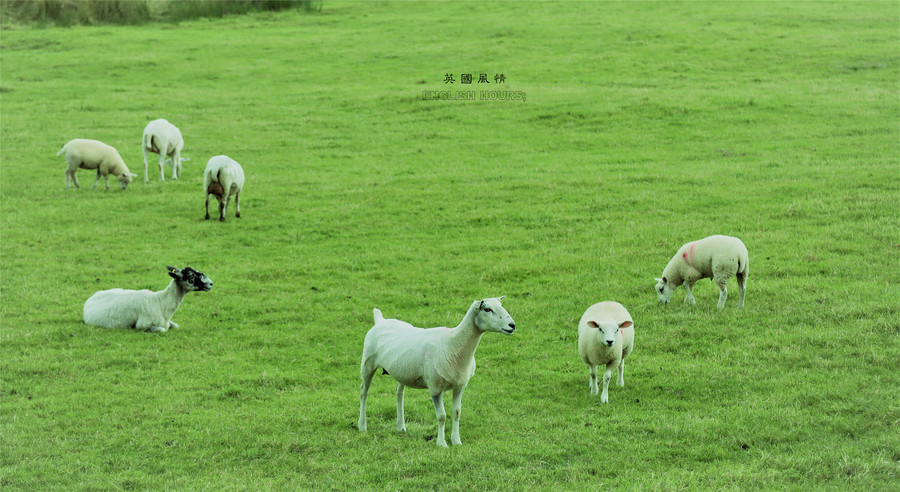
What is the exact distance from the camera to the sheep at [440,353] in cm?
810

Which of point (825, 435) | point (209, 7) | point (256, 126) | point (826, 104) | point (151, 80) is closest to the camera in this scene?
point (825, 435)

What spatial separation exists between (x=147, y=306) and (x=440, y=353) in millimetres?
7176

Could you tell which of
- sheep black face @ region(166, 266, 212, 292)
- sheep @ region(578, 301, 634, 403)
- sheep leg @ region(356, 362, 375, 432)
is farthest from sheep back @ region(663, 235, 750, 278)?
sheep black face @ region(166, 266, 212, 292)

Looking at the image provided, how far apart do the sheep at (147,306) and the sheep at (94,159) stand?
972 cm

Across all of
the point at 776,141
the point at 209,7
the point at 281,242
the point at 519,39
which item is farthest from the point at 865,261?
the point at 209,7

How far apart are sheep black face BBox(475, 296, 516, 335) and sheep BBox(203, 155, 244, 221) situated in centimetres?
1256

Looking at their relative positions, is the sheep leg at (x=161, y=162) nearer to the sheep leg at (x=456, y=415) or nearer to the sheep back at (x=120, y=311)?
the sheep back at (x=120, y=311)

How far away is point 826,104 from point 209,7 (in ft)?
128

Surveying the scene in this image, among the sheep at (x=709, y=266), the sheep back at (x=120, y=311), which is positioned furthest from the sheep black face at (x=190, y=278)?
the sheep at (x=709, y=266)

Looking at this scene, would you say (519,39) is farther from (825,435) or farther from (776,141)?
(825,435)

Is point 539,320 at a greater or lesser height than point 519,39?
lesser

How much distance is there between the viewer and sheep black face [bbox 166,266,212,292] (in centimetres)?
1330

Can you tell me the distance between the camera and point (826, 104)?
26703 millimetres

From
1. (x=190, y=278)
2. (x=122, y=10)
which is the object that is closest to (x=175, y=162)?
(x=190, y=278)
